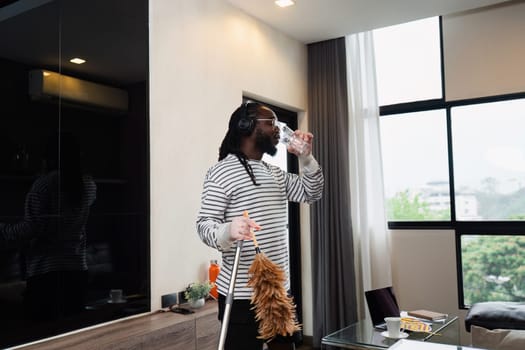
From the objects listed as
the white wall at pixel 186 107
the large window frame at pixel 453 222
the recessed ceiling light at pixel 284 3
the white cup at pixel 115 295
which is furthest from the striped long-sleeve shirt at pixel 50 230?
the large window frame at pixel 453 222

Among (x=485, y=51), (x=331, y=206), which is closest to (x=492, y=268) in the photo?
(x=331, y=206)

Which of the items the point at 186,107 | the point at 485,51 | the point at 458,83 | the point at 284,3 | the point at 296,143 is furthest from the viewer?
the point at 458,83

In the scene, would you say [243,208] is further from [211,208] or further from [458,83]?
[458,83]

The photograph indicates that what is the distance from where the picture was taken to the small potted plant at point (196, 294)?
2.65 metres

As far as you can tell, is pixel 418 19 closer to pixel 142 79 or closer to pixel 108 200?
pixel 142 79

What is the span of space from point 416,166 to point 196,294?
2349 millimetres

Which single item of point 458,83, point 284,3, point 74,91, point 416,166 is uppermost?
point 284,3

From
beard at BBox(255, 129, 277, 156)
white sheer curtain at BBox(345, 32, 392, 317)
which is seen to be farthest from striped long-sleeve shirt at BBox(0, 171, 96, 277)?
white sheer curtain at BBox(345, 32, 392, 317)

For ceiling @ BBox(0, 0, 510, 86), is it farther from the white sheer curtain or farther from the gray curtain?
the gray curtain

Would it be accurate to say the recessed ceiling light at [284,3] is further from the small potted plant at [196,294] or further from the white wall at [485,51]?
the small potted plant at [196,294]

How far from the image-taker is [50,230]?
6.95 ft

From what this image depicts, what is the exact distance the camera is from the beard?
1.59m

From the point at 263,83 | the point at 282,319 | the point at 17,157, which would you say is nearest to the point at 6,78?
the point at 17,157

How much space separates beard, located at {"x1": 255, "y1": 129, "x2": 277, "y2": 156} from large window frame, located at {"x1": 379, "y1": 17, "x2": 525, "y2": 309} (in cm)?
277
